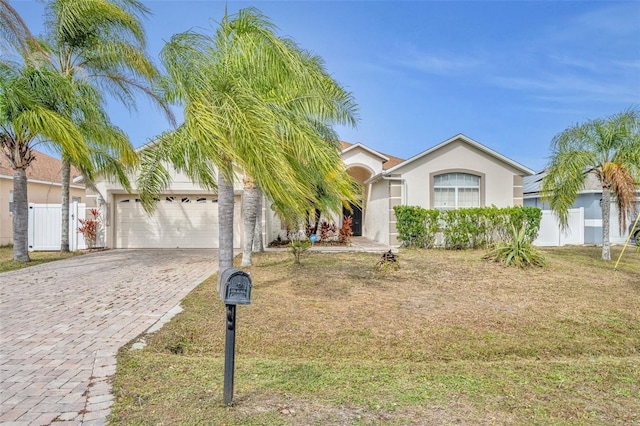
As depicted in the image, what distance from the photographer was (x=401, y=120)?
1809 cm

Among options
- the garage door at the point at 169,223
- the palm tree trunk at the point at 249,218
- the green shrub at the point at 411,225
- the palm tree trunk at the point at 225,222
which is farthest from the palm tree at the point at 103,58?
the green shrub at the point at 411,225

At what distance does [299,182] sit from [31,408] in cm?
336

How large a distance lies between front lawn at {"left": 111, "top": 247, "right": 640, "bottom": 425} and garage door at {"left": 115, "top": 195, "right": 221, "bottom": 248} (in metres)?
8.05

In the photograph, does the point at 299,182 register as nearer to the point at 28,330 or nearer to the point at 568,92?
the point at 28,330

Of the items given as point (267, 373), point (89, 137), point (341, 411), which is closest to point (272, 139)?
point (267, 373)

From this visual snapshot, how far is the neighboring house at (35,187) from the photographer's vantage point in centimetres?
1730

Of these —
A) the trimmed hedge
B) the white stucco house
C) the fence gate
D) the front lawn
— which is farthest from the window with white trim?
the fence gate

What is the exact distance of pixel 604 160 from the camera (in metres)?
12.3

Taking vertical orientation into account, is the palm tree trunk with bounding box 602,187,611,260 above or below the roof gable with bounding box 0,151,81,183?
below

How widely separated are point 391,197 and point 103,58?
11799mm

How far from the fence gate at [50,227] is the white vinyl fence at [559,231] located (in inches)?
773

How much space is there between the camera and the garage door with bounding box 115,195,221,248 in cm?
1616

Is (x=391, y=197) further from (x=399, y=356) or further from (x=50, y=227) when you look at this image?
(x=50, y=227)

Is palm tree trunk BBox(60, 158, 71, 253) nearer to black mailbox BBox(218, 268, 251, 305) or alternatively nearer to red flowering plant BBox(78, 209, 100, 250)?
red flowering plant BBox(78, 209, 100, 250)
